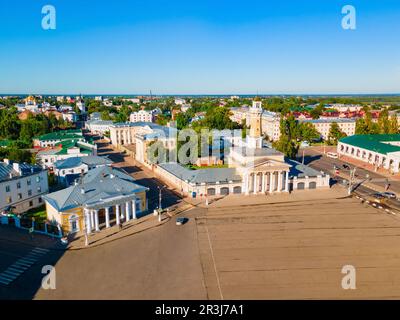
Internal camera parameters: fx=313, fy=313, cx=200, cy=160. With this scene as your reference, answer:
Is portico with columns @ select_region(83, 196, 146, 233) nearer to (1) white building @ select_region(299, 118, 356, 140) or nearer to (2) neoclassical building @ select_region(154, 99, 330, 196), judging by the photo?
(2) neoclassical building @ select_region(154, 99, 330, 196)

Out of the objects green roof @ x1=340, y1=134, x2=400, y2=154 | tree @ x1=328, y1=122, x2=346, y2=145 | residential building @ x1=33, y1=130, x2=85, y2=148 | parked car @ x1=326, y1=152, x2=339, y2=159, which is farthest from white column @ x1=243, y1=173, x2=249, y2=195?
tree @ x1=328, y1=122, x2=346, y2=145

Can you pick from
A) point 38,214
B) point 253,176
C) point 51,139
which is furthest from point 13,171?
point 51,139

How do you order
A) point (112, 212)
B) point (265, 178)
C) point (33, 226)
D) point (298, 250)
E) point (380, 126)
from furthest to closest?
1. point (380, 126)
2. point (265, 178)
3. point (112, 212)
4. point (33, 226)
5. point (298, 250)

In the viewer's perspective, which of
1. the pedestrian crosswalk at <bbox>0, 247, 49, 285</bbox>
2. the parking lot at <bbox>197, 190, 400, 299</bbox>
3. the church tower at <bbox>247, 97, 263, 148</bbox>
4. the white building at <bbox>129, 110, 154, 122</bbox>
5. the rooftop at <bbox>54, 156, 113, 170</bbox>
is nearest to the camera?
the parking lot at <bbox>197, 190, 400, 299</bbox>

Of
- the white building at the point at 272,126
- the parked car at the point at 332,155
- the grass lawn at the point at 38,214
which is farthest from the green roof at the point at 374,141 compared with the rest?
the grass lawn at the point at 38,214

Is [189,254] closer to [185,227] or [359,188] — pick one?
[185,227]

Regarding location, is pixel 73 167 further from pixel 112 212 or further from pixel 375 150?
pixel 375 150
